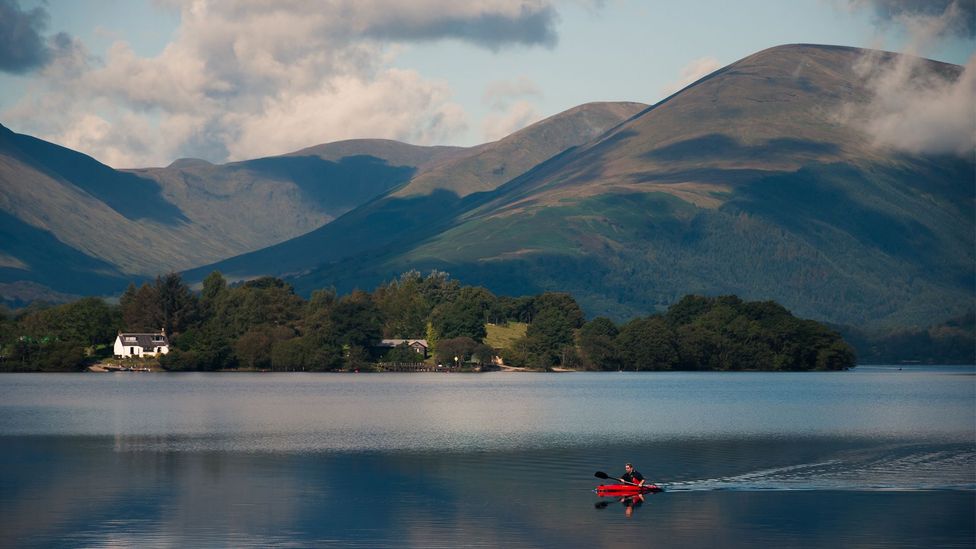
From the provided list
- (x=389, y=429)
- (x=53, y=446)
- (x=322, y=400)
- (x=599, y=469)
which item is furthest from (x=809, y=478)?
(x=322, y=400)

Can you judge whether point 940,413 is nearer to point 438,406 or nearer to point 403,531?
point 438,406

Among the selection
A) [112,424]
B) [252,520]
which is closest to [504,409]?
[112,424]

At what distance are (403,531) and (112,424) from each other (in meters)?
54.6

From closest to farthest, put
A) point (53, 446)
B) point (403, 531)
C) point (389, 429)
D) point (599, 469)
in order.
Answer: point (403, 531) → point (599, 469) → point (53, 446) → point (389, 429)

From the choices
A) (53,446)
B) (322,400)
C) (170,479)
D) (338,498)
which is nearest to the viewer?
(338,498)

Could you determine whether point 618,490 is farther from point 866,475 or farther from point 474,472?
point 866,475

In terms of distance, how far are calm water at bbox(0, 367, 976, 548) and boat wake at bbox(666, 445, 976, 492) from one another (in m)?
0.19

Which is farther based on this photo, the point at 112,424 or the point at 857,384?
the point at 857,384

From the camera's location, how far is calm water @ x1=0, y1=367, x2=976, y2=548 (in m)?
48.7

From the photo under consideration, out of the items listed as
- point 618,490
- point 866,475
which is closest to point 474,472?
point 618,490

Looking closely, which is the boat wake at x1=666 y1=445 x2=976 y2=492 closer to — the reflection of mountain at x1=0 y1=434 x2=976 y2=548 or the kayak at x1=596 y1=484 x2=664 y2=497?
the reflection of mountain at x1=0 y1=434 x2=976 y2=548

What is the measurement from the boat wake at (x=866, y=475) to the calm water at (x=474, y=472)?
186 mm

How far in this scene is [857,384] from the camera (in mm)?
192125

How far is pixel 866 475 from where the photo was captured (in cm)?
6675
